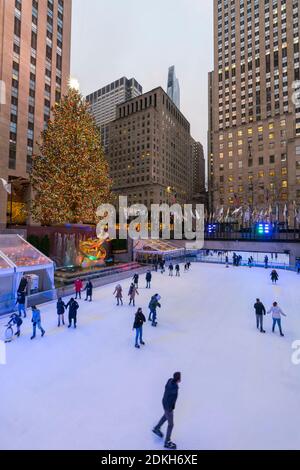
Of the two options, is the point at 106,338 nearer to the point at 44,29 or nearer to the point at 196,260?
the point at 196,260

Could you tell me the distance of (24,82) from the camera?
3412 cm

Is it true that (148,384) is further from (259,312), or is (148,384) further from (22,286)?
(22,286)

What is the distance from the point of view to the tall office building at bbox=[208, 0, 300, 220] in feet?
222

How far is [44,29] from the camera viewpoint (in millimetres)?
37781

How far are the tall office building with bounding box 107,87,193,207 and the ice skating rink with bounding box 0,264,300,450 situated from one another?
260ft

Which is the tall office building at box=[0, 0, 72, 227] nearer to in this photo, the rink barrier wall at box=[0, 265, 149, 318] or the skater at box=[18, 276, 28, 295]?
the rink barrier wall at box=[0, 265, 149, 318]

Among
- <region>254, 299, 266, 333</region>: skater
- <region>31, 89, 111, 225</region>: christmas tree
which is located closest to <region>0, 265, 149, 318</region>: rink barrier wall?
<region>31, 89, 111, 225</region>: christmas tree

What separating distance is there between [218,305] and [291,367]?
21.4 ft

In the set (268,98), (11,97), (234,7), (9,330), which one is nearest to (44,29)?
(11,97)

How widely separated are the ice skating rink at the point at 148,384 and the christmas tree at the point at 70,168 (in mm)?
13879

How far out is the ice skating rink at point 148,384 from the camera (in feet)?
15.4

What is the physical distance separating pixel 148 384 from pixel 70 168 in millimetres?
21100

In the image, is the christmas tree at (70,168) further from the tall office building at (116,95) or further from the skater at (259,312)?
the tall office building at (116,95)

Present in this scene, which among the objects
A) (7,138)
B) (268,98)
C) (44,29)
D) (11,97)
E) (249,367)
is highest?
(268,98)
